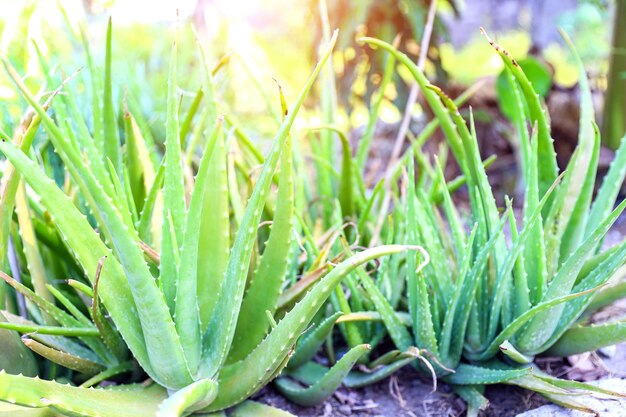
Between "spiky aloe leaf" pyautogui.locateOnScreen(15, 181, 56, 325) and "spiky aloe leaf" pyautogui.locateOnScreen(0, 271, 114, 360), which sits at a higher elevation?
"spiky aloe leaf" pyautogui.locateOnScreen(15, 181, 56, 325)

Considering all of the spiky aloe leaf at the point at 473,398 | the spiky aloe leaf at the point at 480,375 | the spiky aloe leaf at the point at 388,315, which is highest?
the spiky aloe leaf at the point at 388,315

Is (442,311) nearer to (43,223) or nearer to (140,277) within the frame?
(140,277)

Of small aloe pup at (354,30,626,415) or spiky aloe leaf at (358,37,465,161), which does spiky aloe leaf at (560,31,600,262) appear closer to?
small aloe pup at (354,30,626,415)

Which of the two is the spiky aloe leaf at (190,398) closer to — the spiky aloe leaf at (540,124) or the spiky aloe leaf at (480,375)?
the spiky aloe leaf at (480,375)

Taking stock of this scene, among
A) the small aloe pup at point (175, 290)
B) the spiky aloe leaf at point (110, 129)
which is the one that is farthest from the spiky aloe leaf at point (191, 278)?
the spiky aloe leaf at point (110, 129)

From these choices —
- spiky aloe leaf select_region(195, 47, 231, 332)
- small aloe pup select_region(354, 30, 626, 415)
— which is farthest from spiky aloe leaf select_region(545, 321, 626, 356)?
spiky aloe leaf select_region(195, 47, 231, 332)

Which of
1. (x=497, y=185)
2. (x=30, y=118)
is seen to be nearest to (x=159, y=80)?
(x=497, y=185)

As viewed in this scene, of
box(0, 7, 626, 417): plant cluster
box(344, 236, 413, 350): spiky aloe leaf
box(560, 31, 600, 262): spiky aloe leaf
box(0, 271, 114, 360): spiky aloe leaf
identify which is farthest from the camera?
box(560, 31, 600, 262): spiky aloe leaf

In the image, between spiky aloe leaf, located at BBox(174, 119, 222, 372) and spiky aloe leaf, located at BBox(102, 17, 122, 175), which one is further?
spiky aloe leaf, located at BBox(102, 17, 122, 175)
